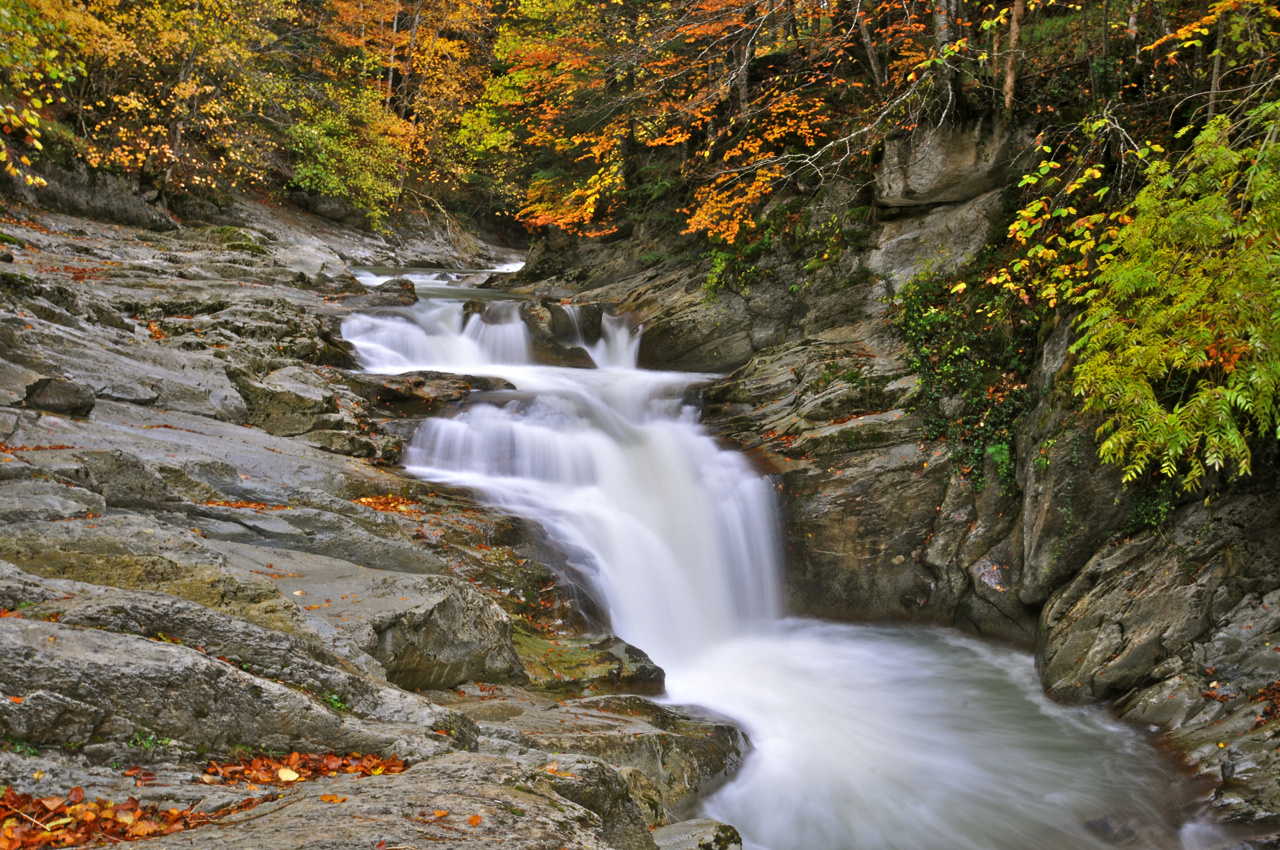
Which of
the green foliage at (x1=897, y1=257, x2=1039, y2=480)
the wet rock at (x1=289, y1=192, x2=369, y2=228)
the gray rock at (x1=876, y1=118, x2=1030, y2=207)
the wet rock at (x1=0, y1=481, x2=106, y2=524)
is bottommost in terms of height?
the wet rock at (x1=0, y1=481, x2=106, y2=524)

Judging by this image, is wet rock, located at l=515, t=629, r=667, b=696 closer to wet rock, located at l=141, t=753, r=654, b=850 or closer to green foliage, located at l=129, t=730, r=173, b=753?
wet rock, located at l=141, t=753, r=654, b=850

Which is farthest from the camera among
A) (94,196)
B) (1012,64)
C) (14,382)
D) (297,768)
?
(94,196)

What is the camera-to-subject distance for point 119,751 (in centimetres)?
262

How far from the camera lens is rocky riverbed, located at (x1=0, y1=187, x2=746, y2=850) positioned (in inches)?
103

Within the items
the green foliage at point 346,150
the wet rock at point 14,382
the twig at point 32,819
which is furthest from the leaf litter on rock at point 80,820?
the green foliage at point 346,150

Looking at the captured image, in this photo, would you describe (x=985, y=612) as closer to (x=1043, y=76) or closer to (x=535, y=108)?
(x=1043, y=76)

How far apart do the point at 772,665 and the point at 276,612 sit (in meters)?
5.76

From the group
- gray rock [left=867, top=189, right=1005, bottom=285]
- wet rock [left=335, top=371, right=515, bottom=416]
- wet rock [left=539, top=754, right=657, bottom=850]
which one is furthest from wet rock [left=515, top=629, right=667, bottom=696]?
gray rock [left=867, top=189, right=1005, bottom=285]

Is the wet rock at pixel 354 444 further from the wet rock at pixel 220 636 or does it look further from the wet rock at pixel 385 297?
the wet rock at pixel 385 297

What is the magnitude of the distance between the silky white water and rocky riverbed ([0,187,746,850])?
2.52ft

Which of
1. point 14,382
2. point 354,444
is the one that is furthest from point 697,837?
point 14,382

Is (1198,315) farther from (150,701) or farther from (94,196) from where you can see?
(94,196)

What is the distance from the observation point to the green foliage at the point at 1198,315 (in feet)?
17.6

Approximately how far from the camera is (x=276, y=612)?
13.6ft
